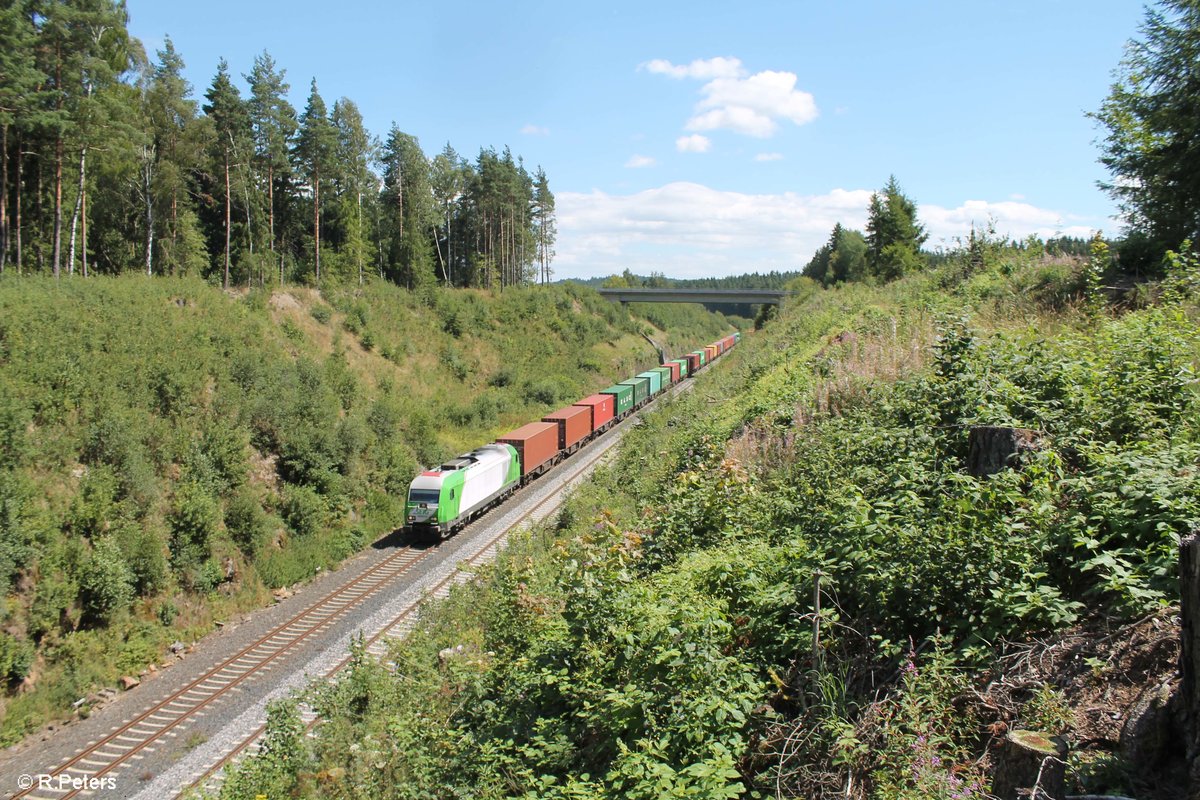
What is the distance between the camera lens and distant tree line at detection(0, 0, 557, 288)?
24609 millimetres

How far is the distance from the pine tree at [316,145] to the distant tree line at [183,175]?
8cm

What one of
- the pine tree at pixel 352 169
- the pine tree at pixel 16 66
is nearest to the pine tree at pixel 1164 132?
the pine tree at pixel 16 66

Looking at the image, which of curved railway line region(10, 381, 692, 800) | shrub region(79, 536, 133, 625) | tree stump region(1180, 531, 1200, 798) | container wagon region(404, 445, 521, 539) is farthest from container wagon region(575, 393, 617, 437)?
tree stump region(1180, 531, 1200, 798)

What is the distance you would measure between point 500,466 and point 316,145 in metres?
27.4

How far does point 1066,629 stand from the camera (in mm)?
4898

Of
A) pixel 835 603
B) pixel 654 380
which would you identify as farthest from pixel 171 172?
pixel 835 603

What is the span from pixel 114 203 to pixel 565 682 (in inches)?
1557

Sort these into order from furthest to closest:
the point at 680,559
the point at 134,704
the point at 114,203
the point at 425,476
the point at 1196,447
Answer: the point at 114,203 → the point at 425,476 → the point at 134,704 → the point at 680,559 → the point at 1196,447

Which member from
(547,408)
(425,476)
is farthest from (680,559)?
(547,408)

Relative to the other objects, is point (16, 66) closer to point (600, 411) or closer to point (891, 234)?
point (600, 411)

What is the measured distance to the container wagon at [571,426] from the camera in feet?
106

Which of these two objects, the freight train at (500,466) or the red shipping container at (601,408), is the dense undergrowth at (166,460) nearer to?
the freight train at (500,466)

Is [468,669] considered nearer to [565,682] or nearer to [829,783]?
[565,682]

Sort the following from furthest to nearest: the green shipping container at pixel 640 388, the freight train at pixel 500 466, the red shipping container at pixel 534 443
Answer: the green shipping container at pixel 640 388 < the red shipping container at pixel 534 443 < the freight train at pixel 500 466
